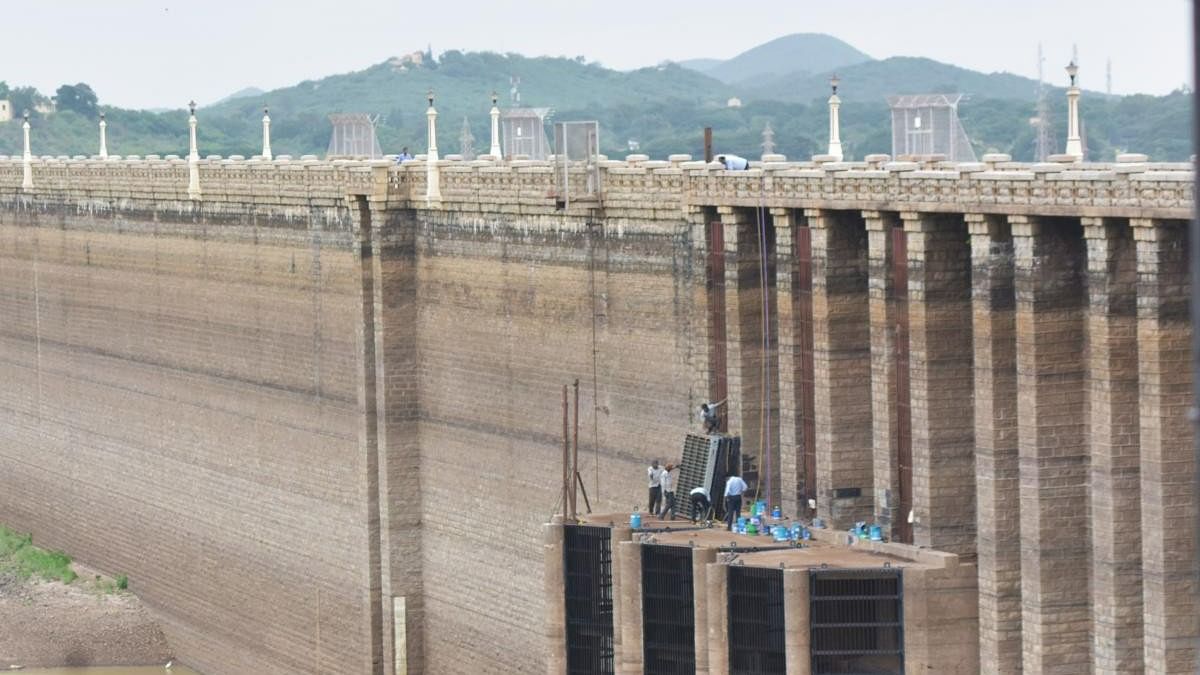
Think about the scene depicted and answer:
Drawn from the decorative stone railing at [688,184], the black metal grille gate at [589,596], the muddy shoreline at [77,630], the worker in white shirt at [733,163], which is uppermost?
the worker in white shirt at [733,163]

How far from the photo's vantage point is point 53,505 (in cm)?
7875

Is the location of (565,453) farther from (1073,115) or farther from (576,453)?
(1073,115)

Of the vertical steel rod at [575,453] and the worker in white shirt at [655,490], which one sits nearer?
the worker in white shirt at [655,490]

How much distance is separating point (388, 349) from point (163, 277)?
14948 millimetres

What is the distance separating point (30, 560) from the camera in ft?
251

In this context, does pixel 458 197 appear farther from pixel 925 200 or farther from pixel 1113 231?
pixel 1113 231

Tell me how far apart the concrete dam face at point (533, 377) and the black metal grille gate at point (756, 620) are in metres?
2.36

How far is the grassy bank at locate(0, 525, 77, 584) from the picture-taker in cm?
7494

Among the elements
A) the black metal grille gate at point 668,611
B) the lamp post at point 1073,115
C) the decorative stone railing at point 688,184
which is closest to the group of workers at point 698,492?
the black metal grille gate at point 668,611

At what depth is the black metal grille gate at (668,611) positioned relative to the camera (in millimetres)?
42031

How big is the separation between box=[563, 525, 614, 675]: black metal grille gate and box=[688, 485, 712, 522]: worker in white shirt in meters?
1.43

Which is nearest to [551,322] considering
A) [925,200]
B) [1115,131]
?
[925,200]

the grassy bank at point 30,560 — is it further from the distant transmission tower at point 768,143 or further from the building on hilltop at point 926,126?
the building on hilltop at point 926,126

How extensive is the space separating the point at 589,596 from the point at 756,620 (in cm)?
539
